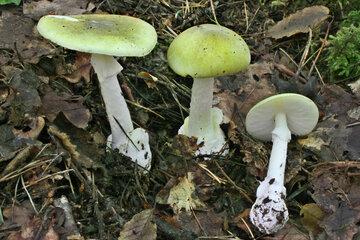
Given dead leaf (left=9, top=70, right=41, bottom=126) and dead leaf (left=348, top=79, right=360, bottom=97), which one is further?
dead leaf (left=348, top=79, right=360, bottom=97)

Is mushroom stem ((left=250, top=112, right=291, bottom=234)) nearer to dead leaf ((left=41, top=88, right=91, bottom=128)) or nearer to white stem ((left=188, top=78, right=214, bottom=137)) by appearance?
white stem ((left=188, top=78, right=214, bottom=137))

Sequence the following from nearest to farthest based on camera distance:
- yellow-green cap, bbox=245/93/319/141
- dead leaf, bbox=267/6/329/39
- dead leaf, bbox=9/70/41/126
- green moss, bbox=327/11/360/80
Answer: yellow-green cap, bbox=245/93/319/141, dead leaf, bbox=9/70/41/126, green moss, bbox=327/11/360/80, dead leaf, bbox=267/6/329/39

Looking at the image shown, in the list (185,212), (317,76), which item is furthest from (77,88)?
(317,76)

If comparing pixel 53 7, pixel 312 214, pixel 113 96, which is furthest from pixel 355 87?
pixel 53 7

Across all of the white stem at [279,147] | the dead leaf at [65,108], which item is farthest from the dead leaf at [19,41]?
the white stem at [279,147]

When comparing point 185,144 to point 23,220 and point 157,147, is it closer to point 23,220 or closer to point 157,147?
point 157,147

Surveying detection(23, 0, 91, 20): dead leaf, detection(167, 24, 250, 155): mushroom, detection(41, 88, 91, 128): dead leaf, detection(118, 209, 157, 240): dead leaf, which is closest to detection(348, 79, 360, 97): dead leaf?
detection(167, 24, 250, 155): mushroom
